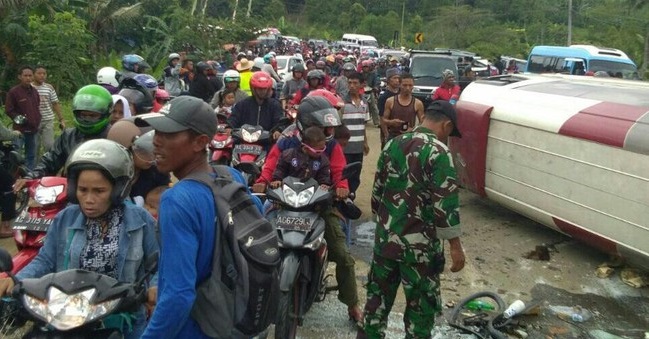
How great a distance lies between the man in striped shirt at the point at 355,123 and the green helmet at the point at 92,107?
118 inches

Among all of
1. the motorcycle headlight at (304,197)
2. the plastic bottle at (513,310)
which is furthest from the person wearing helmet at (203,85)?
the plastic bottle at (513,310)

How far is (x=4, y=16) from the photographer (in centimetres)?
1391

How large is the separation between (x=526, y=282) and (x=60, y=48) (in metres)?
11.8

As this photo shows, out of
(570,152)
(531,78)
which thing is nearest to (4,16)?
(531,78)

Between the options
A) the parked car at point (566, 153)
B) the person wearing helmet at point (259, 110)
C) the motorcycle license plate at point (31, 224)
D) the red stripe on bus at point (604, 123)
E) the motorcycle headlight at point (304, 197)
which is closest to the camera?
the motorcycle license plate at point (31, 224)

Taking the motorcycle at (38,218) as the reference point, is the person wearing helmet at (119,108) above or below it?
above

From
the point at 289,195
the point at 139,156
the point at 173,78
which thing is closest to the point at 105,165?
the point at 139,156

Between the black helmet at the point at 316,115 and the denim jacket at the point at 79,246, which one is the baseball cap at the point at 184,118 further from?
the black helmet at the point at 316,115

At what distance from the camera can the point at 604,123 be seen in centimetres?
556

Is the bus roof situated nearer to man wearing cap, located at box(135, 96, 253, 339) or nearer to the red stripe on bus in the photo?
the red stripe on bus

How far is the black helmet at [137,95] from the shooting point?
247 inches

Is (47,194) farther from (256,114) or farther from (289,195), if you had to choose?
(256,114)

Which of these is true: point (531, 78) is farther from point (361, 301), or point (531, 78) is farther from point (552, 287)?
point (361, 301)

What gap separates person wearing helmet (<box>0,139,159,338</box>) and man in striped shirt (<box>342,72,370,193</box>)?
4020mm
